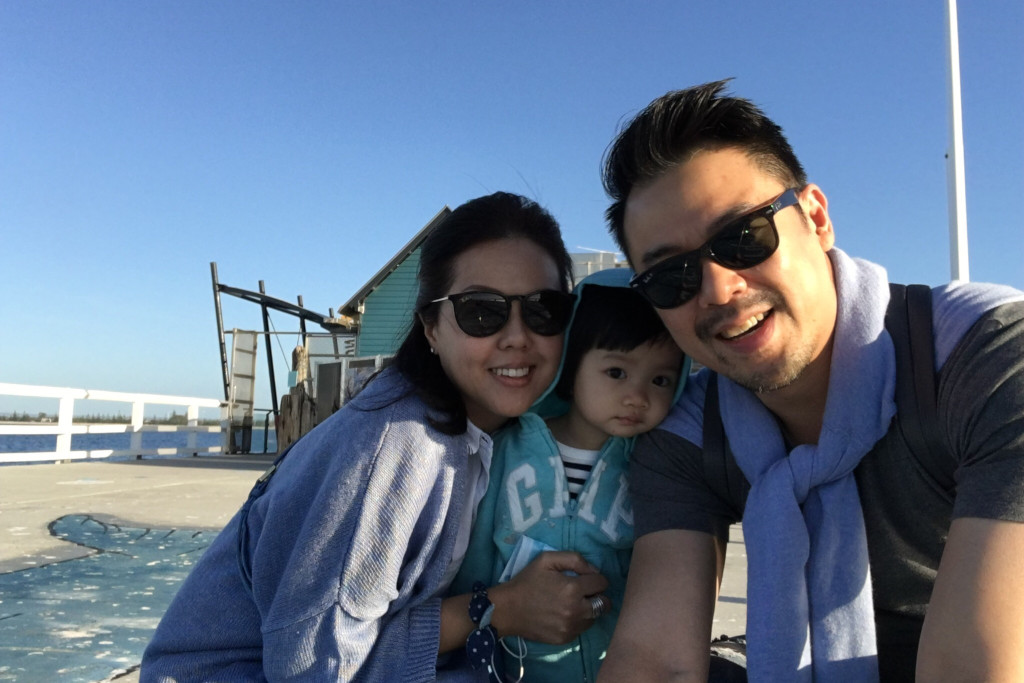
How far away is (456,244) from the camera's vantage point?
2363mm

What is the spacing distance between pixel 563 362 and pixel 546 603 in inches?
30.6

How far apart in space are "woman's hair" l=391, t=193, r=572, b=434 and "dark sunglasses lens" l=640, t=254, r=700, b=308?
1.63ft

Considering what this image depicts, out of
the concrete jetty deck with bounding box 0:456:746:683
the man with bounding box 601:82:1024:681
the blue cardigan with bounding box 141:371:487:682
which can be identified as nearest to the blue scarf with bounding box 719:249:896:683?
the man with bounding box 601:82:1024:681

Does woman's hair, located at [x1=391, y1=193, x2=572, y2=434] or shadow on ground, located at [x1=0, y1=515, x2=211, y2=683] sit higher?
woman's hair, located at [x1=391, y1=193, x2=572, y2=434]

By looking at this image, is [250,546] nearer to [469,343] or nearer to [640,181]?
[469,343]

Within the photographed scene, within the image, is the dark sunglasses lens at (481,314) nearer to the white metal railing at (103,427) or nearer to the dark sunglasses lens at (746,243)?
the dark sunglasses lens at (746,243)

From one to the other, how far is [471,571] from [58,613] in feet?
7.85

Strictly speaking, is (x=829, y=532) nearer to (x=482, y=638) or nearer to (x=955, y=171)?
(x=482, y=638)

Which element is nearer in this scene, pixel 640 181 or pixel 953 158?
pixel 640 181

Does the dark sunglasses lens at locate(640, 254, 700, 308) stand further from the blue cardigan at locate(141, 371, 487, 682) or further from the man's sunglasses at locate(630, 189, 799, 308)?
the blue cardigan at locate(141, 371, 487, 682)

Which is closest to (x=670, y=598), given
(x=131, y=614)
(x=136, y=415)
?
(x=131, y=614)

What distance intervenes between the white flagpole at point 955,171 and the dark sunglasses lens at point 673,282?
7465mm

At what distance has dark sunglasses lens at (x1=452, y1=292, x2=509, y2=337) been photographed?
7.29ft

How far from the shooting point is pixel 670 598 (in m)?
1.94
